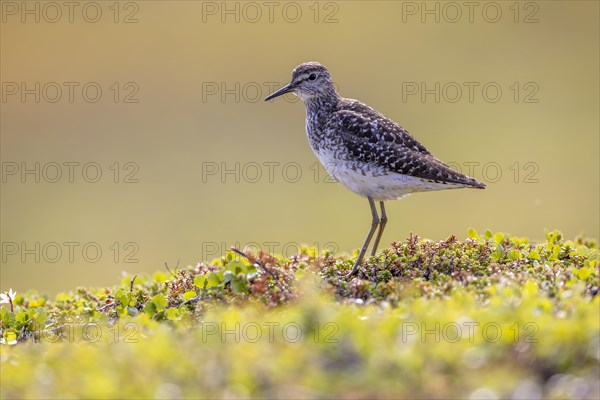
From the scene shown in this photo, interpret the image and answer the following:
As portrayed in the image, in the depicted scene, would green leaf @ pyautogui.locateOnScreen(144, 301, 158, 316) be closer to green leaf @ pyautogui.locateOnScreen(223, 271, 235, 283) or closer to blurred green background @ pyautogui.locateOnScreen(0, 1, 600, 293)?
green leaf @ pyautogui.locateOnScreen(223, 271, 235, 283)

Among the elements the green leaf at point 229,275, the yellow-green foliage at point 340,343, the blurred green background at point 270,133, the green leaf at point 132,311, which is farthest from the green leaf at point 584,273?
the blurred green background at point 270,133

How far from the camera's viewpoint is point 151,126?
31219 mm

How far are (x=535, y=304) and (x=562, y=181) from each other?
70.6 ft

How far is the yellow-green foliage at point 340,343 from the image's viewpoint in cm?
542

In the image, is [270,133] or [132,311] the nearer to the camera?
[132,311]

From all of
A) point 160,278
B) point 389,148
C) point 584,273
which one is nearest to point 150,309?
point 160,278

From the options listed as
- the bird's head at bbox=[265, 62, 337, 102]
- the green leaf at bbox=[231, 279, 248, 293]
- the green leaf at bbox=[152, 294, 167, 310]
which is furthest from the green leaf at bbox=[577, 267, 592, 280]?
the bird's head at bbox=[265, 62, 337, 102]

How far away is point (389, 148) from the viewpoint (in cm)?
1060

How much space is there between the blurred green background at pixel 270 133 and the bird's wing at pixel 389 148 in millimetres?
11743

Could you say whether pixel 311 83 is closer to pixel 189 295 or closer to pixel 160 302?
pixel 189 295

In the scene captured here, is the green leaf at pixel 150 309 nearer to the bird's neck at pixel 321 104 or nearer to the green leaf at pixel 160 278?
the green leaf at pixel 160 278

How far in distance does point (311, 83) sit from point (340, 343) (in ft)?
23.0

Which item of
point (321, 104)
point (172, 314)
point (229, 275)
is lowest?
point (172, 314)

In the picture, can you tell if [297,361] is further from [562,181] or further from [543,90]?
[543,90]
